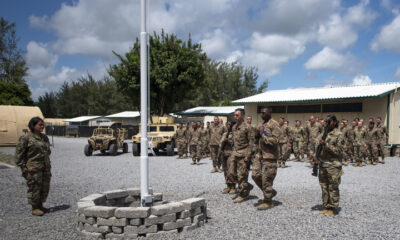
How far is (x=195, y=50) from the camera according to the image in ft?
92.5

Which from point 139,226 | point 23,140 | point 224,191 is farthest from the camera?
point 224,191

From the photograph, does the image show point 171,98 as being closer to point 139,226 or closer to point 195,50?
point 195,50

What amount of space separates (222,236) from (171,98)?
2452 centimetres

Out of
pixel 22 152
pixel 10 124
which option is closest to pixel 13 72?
pixel 10 124

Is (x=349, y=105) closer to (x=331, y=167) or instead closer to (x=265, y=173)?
(x=331, y=167)

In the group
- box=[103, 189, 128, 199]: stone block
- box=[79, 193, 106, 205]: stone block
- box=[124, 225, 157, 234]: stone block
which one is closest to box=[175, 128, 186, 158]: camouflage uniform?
box=[103, 189, 128, 199]: stone block

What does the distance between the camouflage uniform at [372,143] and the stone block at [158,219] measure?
1048 centimetres

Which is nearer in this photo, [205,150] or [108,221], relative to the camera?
[108,221]

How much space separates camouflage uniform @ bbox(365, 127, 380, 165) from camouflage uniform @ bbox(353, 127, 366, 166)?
0.32 metres

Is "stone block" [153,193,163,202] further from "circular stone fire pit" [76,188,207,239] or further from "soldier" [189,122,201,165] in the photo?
"soldier" [189,122,201,165]

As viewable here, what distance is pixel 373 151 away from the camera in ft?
39.4

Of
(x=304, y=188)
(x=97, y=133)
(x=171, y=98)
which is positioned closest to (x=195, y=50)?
(x=171, y=98)

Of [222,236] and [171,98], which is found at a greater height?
[171,98]

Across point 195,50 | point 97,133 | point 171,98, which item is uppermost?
point 195,50
